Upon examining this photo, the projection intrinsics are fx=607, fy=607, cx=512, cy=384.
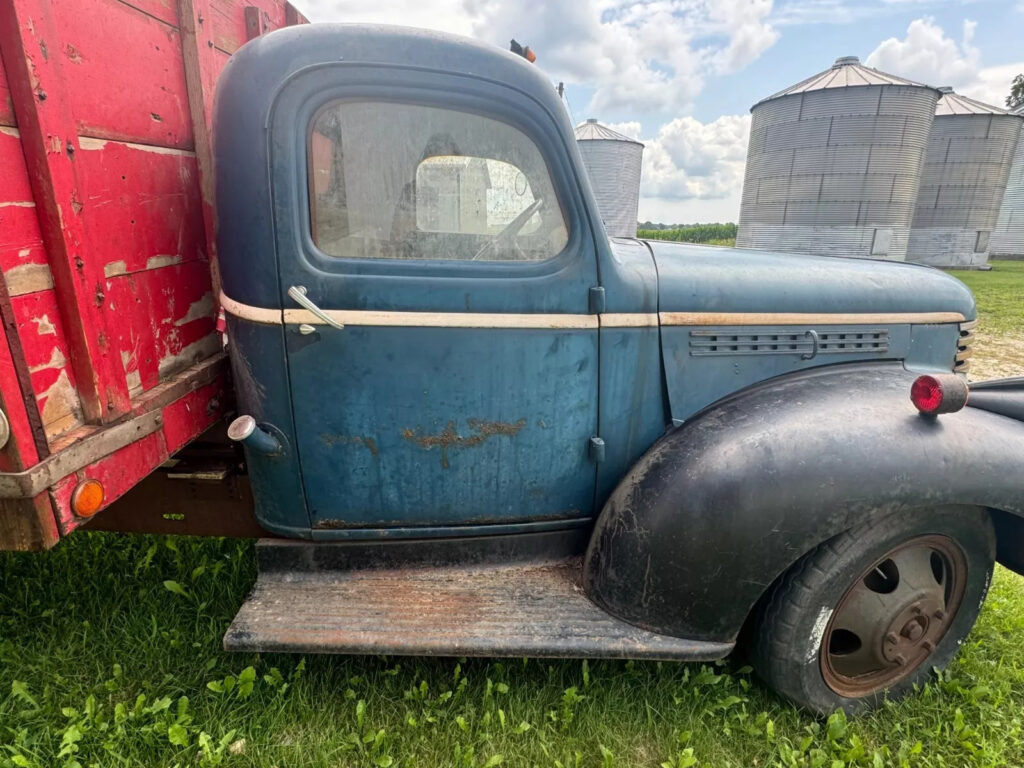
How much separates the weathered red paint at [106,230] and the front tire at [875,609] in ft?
7.05

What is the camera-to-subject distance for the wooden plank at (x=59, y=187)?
1378mm

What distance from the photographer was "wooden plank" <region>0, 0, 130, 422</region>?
1378 millimetres

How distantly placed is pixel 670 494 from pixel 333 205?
143 cm

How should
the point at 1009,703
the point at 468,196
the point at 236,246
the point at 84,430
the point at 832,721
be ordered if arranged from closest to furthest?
the point at 84,430 → the point at 236,246 → the point at 468,196 → the point at 832,721 → the point at 1009,703

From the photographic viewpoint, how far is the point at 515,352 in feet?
6.77

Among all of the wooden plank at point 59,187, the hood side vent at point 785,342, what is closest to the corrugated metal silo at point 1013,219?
the hood side vent at point 785,342

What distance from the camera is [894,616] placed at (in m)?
2.18

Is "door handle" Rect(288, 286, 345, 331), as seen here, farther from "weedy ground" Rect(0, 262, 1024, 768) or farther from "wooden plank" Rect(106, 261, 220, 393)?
"weedy ground" Rect(0, 262, 1024, 768)

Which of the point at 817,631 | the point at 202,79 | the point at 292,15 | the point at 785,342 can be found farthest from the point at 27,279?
the point at 817,631

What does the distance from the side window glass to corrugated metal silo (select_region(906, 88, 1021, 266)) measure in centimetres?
2177

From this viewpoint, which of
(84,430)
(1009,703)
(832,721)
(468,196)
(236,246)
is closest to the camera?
(84,430)

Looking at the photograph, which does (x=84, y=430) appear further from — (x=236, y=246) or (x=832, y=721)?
(x=832, y=721)

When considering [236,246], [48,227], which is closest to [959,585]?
[236,246]

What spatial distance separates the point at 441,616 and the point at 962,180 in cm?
2408
